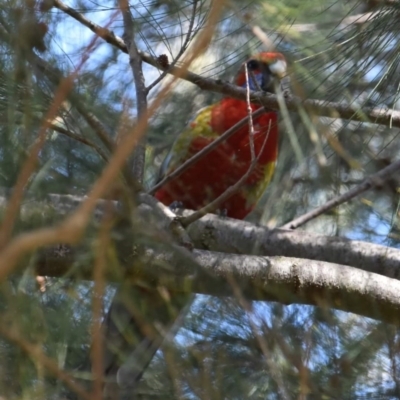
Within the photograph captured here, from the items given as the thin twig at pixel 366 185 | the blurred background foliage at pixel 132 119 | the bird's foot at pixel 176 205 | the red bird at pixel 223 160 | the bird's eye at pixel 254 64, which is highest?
the bird's eye at pixel 254 64

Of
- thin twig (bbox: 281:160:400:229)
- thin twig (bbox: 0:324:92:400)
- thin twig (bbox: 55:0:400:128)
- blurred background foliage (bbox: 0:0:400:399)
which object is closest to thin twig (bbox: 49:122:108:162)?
blurred background foliage (bbox: 0:0:400:399)

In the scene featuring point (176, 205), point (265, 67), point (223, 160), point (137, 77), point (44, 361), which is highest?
point (265, 67)

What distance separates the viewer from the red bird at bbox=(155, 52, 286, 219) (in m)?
2.46

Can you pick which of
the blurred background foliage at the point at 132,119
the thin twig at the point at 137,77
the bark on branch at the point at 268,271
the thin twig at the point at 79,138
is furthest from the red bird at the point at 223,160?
the thin twig at the point at 79,138

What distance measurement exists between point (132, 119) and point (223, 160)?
1.44 m

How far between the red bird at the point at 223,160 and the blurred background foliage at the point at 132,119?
565 millimetres

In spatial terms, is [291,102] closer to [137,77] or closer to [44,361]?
[137,77]

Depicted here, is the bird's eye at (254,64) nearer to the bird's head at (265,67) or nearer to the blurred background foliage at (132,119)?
the bird's head at (265,67)

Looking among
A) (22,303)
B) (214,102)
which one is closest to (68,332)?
(22,303)

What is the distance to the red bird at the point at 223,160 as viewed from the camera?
Result: 246 centimetres

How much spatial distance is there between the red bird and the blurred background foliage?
565mm

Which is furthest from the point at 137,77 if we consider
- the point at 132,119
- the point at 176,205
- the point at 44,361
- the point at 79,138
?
the point at 176,205

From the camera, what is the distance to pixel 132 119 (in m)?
1.03

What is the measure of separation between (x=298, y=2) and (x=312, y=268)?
1.78 ft
